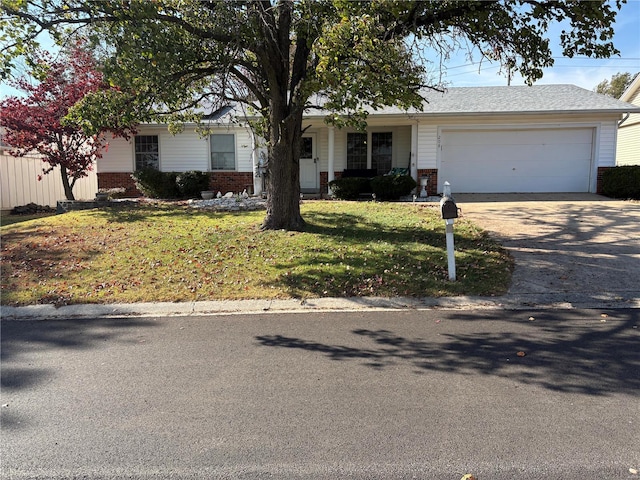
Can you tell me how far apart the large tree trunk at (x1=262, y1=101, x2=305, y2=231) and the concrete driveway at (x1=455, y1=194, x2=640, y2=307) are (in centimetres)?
434

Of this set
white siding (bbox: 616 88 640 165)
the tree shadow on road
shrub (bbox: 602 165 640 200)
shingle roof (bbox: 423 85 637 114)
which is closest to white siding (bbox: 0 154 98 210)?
the tree shadow on road

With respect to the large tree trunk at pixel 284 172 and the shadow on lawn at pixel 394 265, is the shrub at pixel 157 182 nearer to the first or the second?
the large tree trunk at pixel 284 172

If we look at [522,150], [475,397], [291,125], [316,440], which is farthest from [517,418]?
[522,150]

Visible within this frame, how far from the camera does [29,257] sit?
29.8 ft

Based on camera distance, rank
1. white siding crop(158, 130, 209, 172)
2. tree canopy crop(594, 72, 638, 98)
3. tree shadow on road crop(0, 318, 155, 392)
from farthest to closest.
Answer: tree canopy crop(594, 72, 638, 98) < white siding crop(158, 130, 209, 172) < tree shadow on road crop(0, 318, 155, 392)

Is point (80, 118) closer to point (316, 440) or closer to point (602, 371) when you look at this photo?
point (316, 440)

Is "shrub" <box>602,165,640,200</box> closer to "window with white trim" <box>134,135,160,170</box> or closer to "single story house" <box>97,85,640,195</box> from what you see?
"single story house" <box>97,85,640,195</box>

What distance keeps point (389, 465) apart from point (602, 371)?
241cm

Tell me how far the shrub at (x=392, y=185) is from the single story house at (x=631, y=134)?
13555 mm

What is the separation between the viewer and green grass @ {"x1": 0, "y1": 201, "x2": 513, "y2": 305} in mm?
7105

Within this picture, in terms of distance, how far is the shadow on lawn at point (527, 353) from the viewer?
13.3 ft

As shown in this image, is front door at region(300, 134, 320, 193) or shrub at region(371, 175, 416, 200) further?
front door at region(300, 134, 320, 193)

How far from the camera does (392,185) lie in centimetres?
1591

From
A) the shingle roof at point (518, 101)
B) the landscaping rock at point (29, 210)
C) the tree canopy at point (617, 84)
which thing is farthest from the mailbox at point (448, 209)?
the tree canopy at point (617, 84)
